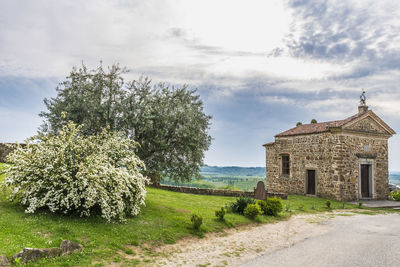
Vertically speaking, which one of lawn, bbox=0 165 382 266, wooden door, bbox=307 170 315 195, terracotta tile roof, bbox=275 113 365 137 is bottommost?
lawn, bbox=0 165 382 266

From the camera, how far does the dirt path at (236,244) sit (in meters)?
9.14

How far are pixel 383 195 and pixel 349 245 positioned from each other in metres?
19.7

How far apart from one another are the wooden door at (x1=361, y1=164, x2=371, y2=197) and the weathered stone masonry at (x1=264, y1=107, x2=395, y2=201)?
0.87 ft

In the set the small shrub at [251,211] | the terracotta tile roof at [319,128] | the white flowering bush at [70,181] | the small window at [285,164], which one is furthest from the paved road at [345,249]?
the small window at [285,164]

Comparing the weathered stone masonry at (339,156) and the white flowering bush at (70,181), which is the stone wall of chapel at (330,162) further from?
the white flowering bush at (70,181)

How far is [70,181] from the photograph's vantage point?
1098 centimetres

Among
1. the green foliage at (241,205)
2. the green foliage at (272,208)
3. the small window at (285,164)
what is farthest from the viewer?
the small window at (285,164)

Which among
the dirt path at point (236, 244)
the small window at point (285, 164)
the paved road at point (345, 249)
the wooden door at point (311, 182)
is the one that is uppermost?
the small window at point (285, 164)

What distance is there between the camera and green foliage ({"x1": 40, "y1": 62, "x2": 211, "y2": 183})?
23438mm

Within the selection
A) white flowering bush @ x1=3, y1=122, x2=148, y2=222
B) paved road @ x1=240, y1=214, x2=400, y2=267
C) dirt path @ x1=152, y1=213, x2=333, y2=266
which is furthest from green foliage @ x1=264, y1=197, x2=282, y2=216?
white flowering bush @ x1=3, y1=122, x2=148, y2=222

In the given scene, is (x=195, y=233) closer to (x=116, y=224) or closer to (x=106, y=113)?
(x=116, y=224)

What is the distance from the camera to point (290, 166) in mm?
28141

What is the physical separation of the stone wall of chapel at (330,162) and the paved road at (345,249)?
9469 millimetres

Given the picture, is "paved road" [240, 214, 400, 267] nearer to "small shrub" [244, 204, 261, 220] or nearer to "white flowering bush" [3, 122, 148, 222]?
"small shrub" [244, 204, 261, 220]
